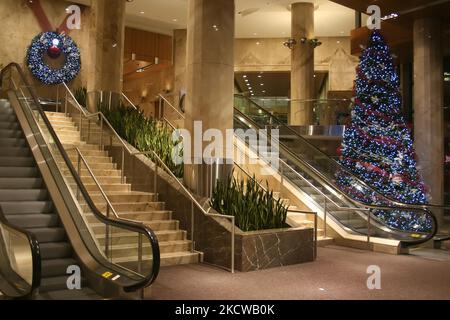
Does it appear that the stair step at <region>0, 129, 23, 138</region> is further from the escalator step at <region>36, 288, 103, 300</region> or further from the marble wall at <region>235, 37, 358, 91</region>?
the marble wall at <region>235, 37, 358, 91</region>

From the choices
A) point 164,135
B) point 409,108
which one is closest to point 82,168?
point 164,135

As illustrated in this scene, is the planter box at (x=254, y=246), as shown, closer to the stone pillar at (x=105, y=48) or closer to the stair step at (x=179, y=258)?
the stair step at (x=179, y=258)

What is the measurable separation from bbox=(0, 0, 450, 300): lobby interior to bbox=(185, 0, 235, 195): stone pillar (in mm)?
28

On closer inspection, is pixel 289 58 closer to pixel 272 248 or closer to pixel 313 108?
pixel 313 108

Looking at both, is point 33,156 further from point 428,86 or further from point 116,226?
point 428,86

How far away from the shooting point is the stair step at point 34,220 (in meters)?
6.19

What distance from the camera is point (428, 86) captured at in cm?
1309

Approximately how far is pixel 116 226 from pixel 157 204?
9.34ft

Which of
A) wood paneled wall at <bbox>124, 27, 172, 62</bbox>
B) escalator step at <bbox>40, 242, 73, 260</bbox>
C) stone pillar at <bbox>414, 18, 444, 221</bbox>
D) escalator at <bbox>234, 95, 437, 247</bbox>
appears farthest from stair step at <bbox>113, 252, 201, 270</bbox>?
wood paneled wall at <bbox>124, 27, 172, 62</bbox>

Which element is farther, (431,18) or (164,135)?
(431,18)

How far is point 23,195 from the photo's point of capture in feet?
22.2

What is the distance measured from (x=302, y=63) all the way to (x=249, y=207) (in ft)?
37.7

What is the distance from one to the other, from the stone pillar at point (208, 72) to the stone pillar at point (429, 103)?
24.2 feet

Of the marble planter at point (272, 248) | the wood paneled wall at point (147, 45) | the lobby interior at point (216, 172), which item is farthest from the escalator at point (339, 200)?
the wood paneled wall at point (147, 45)
